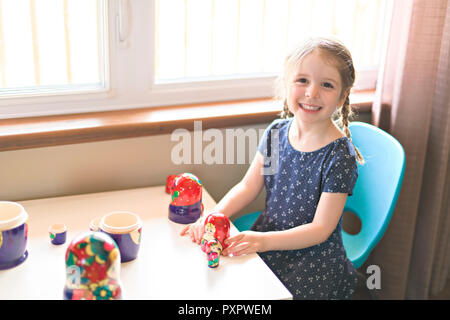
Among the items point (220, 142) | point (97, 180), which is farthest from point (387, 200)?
point (97, 180)

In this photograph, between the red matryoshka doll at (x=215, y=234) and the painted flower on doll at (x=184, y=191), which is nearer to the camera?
the red matryoshka doll at (x=215, y=234)

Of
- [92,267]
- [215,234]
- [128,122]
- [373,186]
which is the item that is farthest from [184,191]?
[373,186]

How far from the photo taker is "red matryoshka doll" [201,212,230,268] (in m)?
1.17

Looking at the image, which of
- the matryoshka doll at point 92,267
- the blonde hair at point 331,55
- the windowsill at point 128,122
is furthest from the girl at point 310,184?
the matryoshka doll at point 92,267

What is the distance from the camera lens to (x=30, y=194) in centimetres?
148

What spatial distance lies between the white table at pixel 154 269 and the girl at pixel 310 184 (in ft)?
0.21

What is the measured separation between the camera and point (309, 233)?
4.24 ft

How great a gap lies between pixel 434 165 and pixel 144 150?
902mm

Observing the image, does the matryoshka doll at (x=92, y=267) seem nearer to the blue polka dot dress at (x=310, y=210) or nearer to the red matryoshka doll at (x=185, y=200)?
the red matryoshka doll at (x=185, y=200)

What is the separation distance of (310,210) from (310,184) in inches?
2.6

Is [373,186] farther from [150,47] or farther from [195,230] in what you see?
[150,47]

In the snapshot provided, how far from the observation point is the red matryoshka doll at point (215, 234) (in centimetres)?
117

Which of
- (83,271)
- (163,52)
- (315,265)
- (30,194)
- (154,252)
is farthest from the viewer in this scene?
(163,52)
